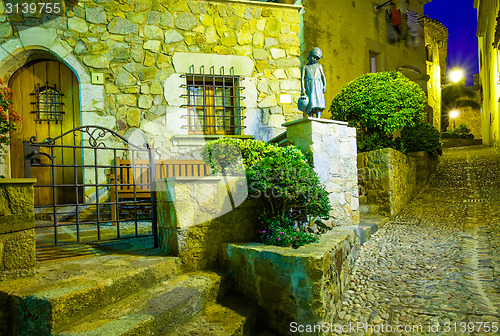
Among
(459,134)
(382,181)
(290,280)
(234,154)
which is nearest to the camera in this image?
(290,280)

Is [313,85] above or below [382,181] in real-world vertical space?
above

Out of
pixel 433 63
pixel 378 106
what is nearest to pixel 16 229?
pixel 378 106

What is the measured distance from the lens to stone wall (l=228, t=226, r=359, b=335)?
2.43 m

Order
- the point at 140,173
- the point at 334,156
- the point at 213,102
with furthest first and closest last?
1. the point at 213,102
2. the point at 140,173
3. the point at 334,156

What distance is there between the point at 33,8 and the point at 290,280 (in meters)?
5.85

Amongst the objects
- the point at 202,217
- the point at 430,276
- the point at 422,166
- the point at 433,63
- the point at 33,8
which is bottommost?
the point at 430,276

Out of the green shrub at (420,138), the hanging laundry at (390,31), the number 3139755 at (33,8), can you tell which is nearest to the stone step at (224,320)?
the number 3139755 at (33,8)

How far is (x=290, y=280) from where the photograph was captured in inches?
98.3

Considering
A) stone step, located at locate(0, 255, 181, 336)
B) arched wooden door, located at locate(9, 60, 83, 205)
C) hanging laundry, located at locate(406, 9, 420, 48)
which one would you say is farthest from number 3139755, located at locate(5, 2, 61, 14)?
hanging laundry, located at locate(406, 9, 420, 48)

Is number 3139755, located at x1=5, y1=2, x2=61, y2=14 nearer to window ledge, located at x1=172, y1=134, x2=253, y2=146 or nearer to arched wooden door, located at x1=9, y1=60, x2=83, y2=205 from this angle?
arched wooden door, located at x1=9, y1=60, x2=83, y2=205

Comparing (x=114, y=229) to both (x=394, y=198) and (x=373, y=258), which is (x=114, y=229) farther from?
(x=394, y=198)

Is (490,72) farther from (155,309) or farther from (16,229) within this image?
(16,229)

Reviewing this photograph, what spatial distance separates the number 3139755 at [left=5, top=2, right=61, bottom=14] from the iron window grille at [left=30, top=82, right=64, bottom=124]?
115 cm

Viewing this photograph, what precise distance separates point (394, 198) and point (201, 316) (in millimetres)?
4498
